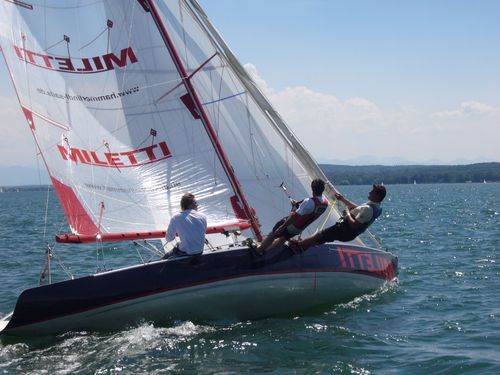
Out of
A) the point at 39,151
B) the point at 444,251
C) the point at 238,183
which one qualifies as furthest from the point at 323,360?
the point at 444,251

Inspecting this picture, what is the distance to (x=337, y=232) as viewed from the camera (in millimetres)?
10328

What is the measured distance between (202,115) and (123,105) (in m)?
1.18

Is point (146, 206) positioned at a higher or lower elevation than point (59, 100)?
lower

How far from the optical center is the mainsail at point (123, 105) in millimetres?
10281

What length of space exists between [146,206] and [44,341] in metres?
2.57

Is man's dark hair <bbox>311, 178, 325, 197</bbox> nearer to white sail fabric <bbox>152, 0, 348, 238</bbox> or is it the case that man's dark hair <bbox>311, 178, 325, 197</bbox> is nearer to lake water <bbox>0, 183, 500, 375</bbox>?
white sail fabric <bbox>152, 0, 348, 238</bbox>

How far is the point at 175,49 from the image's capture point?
34.0ft

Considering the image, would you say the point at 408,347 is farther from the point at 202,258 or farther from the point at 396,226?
the point at 396,226

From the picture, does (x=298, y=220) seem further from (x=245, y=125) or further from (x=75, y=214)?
(x=75, y=214)

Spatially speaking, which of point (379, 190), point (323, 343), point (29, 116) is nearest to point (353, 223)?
point (379, 190)

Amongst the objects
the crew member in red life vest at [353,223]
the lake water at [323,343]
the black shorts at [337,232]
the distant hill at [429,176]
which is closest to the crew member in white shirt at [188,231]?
the lake water at [323,343]

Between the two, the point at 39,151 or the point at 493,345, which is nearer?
the point at 493,345

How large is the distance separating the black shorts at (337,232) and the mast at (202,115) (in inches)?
36.2

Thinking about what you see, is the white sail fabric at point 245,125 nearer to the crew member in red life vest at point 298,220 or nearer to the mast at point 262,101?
the mast at point 262,101
